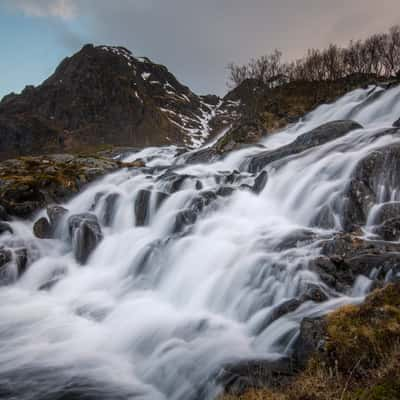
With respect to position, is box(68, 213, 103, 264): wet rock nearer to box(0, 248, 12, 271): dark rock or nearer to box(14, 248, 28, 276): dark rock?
box(14, 248, 28, 276): dark rock

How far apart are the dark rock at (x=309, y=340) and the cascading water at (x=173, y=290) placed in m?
0.64

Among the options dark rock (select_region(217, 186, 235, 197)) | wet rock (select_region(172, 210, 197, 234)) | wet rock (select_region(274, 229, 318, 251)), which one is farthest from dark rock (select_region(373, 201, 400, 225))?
wet rock (select_region(172, 210, 197, 234))

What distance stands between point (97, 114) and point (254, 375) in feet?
471

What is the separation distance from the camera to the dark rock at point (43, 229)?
55.3 feet

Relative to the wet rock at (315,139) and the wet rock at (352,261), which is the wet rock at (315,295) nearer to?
the wet rock at (352,261)

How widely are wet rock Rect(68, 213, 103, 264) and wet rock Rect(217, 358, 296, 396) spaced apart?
10.5m

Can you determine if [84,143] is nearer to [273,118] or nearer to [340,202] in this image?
[273,118]

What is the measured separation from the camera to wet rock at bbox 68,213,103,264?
1533 centimetres

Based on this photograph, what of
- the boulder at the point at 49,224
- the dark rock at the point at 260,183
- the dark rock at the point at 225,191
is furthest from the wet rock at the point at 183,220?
the boulder at the point at 49,224

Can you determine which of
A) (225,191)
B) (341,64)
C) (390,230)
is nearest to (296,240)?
(390,230)

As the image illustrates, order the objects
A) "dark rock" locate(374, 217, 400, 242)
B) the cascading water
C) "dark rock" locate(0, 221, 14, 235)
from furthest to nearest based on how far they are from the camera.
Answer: "dark rock" locate(0, 221, 14, 235)
"dark rock" locate(374, 217, 400, 242)
the cascading water

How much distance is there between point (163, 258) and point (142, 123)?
12865 cm

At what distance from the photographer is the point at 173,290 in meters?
11.3

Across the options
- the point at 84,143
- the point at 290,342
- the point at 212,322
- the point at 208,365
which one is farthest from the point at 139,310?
the point at 84,143
